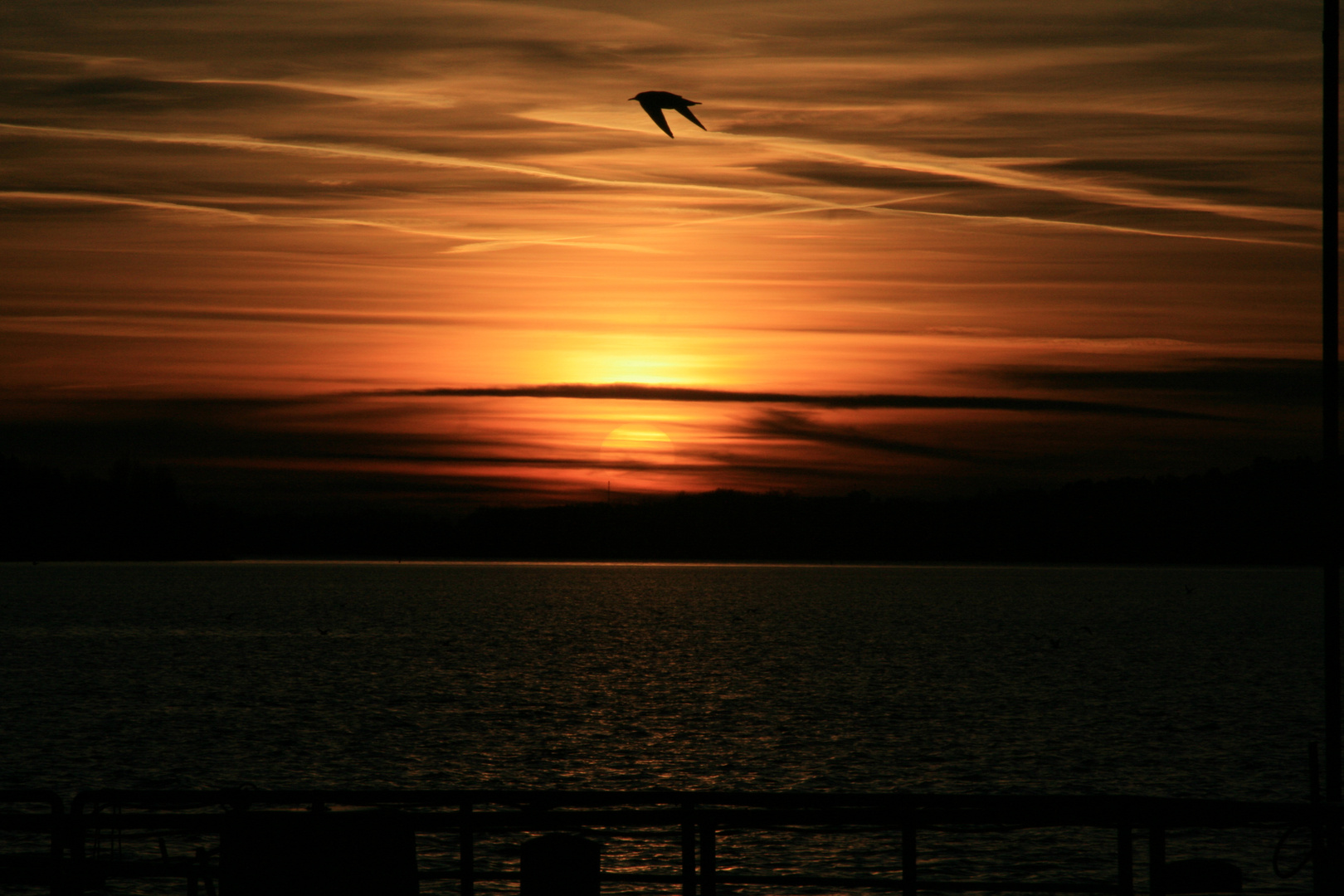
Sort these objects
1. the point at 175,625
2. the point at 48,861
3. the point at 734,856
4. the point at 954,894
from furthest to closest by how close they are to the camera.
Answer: the point at 175,625, the point at 734,856, the point at 954,894, the point at 48,861

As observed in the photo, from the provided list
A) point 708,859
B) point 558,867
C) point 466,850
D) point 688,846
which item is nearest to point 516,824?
point 558,867

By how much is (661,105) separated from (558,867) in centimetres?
552

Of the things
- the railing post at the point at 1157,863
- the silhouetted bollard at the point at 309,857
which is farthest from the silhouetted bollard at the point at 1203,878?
the silhouetted bollard at the point at 309,857

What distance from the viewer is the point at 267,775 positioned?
46875 millimetres

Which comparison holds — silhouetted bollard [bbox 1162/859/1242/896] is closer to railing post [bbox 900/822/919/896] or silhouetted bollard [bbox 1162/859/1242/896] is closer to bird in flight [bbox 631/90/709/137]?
railing post [bbox 900/822/919/896]

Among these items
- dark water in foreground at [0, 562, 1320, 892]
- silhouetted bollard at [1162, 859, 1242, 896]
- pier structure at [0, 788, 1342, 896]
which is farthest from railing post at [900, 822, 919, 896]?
dark water in foreground at [0, 562, 1320, 892]

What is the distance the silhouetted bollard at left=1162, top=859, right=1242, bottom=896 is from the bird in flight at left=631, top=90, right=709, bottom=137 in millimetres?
8202

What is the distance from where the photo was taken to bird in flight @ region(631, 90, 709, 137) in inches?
396

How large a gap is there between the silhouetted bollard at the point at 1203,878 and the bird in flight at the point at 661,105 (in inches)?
323

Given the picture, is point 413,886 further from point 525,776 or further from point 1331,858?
point 525,776

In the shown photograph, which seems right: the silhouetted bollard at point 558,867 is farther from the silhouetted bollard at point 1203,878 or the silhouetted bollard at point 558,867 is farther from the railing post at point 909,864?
the silhouetted bollard at point 1203,878

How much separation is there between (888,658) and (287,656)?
4963cm

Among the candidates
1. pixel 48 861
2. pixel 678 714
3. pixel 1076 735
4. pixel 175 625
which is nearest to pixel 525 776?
pixel 678 714

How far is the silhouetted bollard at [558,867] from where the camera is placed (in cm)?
925
